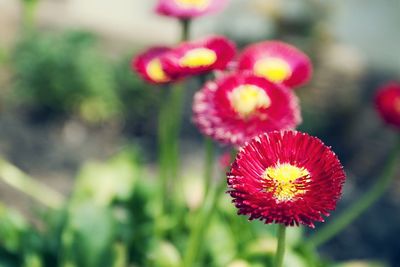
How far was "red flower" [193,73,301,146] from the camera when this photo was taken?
3.92 feet

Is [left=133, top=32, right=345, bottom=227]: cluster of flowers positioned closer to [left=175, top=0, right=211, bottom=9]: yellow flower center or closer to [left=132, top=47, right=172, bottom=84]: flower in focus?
[left=132, top=47, right=172, bottom=84]: flower in focus

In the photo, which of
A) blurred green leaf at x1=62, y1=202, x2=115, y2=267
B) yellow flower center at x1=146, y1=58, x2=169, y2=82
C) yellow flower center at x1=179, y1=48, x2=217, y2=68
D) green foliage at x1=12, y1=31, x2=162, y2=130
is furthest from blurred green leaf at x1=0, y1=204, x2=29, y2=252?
green foliage at x1=12, y1=31, x2=162, y2=130

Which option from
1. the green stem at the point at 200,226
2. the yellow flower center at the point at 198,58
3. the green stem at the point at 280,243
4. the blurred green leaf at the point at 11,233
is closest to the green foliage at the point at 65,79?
the blurred green leaf at the point at 11,233

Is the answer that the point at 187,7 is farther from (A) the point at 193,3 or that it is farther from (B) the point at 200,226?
(B) the point at 200,226

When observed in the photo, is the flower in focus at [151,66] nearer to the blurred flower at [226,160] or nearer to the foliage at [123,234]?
the blurred flower at [226,160]

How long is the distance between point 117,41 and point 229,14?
831 mm

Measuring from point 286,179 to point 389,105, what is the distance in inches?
29.9

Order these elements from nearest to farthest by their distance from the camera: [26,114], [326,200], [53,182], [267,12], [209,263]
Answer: [326,200] → [209,263] → [53,182] → [26,114] → [267,12]

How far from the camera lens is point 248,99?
122 centimetres

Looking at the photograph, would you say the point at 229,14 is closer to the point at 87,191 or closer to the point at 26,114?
the point at 26,114

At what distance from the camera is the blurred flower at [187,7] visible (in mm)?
1511

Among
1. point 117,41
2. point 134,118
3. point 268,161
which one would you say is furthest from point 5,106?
point 268,161

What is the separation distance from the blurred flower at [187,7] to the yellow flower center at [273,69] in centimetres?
19

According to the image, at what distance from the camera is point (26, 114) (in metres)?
3.39
